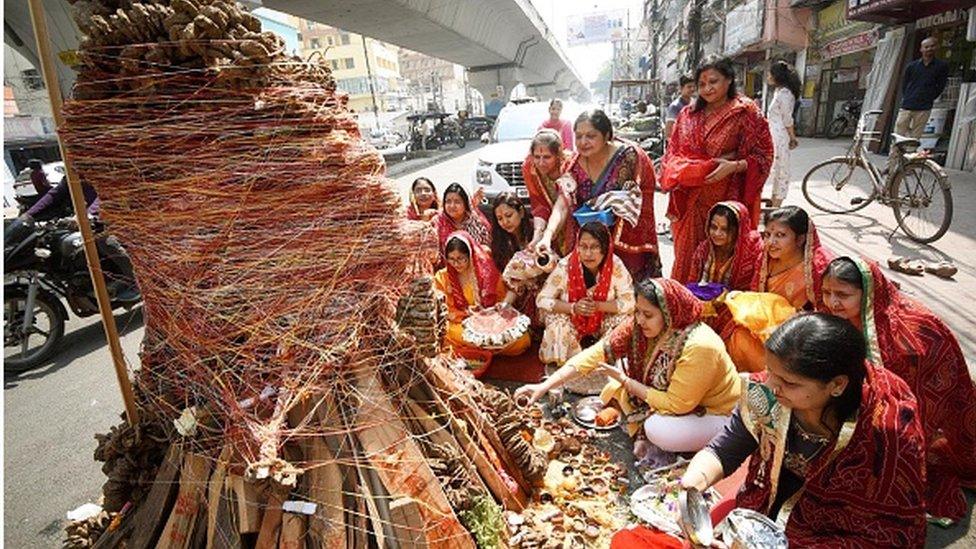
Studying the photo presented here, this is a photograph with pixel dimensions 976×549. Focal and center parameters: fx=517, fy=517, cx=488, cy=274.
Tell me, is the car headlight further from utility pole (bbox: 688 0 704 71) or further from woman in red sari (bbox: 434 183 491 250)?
utility pole (bbox: 688 0 704 71)

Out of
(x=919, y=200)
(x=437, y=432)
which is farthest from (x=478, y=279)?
(x=919, y=200)

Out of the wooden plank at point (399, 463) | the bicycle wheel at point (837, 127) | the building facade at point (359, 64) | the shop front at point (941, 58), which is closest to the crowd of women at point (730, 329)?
the wooden plank at point (399, 463)

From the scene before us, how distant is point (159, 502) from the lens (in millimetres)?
1764

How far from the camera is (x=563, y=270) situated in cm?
383

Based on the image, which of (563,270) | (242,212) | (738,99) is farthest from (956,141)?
(242,212)

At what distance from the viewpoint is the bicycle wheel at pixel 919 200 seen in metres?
5.48

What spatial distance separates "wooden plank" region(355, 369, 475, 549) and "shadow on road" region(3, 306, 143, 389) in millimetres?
3578

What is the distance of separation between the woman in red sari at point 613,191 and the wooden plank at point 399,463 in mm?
2286

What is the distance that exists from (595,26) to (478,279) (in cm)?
7063

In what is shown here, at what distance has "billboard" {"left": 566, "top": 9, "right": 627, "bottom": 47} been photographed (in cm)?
6515

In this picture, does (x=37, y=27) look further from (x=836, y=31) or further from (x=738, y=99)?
(x=836, y=31)

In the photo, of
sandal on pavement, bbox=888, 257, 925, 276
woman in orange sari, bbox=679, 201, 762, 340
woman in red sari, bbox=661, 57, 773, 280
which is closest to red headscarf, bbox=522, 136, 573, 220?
woman in red sari, bbox=661, 57, 773, 280

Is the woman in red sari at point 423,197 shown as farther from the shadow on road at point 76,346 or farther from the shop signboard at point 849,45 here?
the shop signboard at point 849,45

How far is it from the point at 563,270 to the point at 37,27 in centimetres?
306
